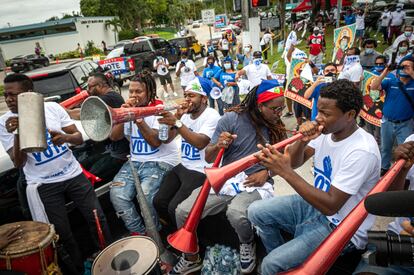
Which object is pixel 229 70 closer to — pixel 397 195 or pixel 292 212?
pixel 292 212

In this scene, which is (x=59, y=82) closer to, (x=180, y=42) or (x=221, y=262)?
(x=221, y=262)

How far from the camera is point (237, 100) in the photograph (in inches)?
315

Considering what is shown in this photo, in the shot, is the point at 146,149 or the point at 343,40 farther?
the point at 343,40

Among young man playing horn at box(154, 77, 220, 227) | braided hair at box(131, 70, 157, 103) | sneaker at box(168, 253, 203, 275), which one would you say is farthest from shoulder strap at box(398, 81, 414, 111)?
sneaker at box(168, 253, 203, 275)

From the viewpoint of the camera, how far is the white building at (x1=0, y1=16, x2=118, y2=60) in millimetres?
40938

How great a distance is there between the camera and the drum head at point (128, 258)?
91.4 inches

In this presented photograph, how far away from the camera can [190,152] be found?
3.47 m

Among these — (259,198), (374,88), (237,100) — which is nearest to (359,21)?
(237,100)

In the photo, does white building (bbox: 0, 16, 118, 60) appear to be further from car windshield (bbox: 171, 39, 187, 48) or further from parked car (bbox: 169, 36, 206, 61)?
car windshield (bbox: 171, 39, 187, 48)

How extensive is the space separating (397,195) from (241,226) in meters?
1.70

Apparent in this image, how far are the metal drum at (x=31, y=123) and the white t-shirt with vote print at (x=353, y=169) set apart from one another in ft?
7.00

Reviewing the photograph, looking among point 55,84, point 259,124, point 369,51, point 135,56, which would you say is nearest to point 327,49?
point 369,51

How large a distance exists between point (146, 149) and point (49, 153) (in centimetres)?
103

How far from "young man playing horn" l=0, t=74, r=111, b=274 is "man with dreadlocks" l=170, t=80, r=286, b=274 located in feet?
3.33
